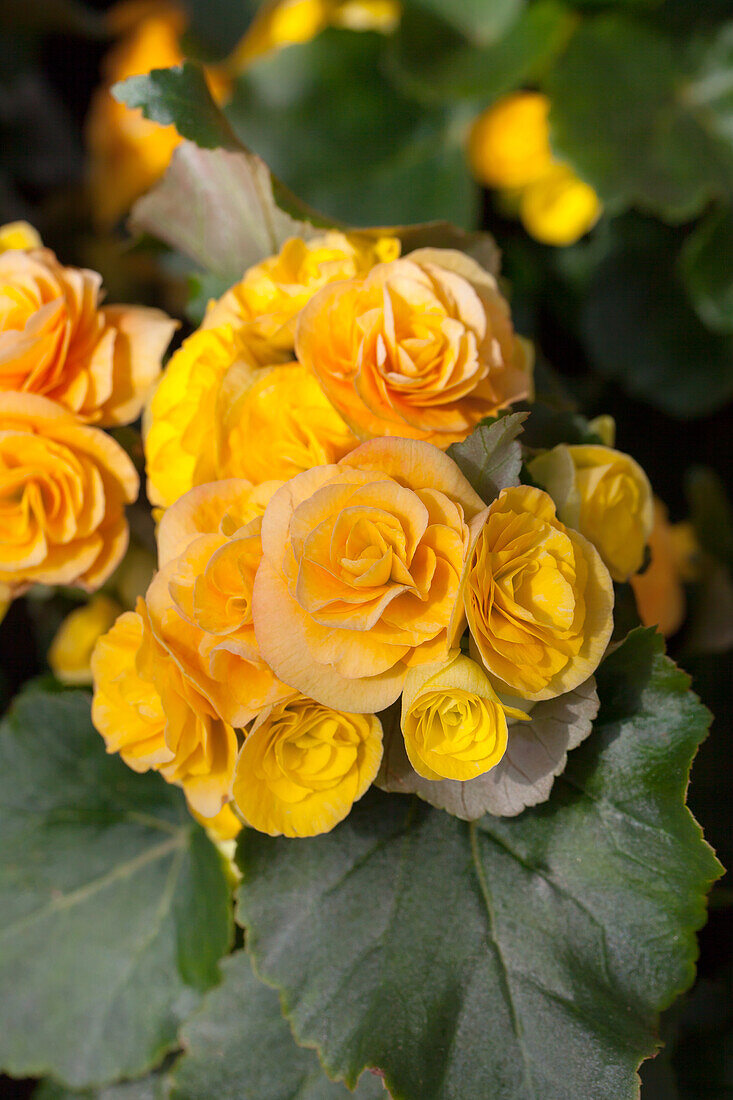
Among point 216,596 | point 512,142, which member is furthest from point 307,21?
point 216,596

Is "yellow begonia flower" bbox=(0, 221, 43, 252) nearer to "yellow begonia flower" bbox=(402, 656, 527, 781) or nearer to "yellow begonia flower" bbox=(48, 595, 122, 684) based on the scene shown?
"yellow begonia flower" bbox=(48, 595, 122, 684)

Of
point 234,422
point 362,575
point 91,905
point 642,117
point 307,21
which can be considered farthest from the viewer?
point 307,21

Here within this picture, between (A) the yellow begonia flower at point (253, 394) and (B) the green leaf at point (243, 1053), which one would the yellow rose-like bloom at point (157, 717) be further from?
(B) the green leaf at point (243, 1053)

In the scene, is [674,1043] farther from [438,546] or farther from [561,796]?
[438,546]

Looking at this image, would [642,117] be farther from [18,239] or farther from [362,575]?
[362,575]

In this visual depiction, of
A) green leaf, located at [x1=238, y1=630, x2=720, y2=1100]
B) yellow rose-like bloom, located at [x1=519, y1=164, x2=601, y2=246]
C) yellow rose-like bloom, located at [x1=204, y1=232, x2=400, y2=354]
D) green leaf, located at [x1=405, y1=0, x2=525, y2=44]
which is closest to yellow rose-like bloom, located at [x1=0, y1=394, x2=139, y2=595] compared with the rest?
yellow rose-like bloom, located at [x1=204, y1=232, x2=400, y2=354]

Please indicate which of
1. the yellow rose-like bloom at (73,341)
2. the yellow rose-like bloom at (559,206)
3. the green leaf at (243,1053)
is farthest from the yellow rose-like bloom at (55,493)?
the yellow rose-like bloom at (559,206)
